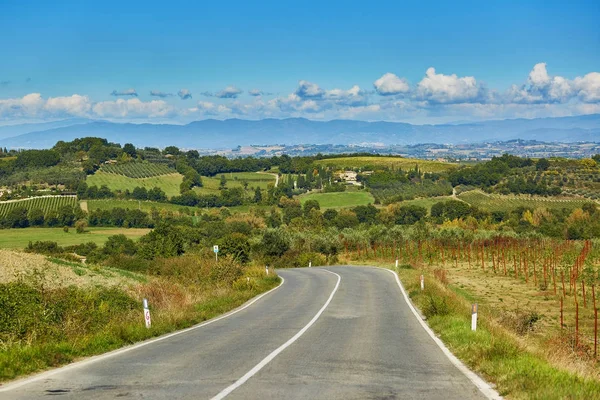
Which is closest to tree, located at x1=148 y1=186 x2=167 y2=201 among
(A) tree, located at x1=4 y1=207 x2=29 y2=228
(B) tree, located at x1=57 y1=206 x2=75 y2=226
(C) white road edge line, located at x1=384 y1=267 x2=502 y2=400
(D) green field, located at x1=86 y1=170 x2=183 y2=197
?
(D) green field, located at x1=86 y1=170 x2=183 y2=197

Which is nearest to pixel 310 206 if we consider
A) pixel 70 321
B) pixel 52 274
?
pixel 52 274

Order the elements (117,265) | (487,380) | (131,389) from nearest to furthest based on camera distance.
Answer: (131,389) → (487,380) → (117,265)

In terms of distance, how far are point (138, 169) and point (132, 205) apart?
48.7m

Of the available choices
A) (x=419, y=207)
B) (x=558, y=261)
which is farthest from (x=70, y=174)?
(x=558, y=261)

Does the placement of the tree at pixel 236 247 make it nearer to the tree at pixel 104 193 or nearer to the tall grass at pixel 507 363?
the tall grass at pixel 507 363

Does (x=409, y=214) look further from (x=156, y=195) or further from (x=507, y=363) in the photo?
(x=507, y=363)

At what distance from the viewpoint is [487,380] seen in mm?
9266

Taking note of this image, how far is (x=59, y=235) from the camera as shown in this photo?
103 metres

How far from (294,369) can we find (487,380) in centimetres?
287

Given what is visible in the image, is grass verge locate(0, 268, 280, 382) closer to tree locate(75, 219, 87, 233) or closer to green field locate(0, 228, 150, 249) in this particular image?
green field locate(0, 228, 150, 249)

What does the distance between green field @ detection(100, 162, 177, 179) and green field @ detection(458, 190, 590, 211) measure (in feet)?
284

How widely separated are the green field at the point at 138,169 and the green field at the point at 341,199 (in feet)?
158

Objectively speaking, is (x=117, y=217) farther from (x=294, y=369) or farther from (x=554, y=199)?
(x=294, y=369)

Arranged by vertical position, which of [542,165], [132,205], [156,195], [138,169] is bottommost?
[132,205]
